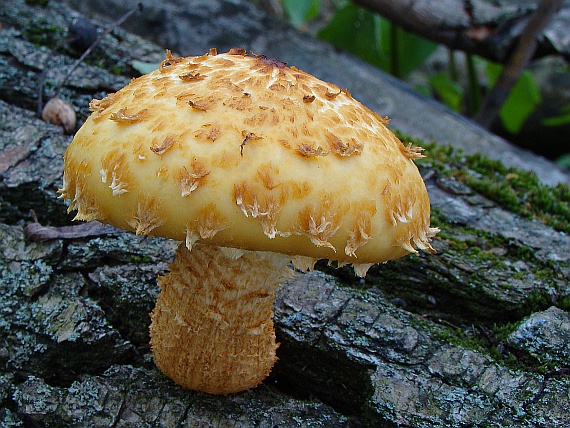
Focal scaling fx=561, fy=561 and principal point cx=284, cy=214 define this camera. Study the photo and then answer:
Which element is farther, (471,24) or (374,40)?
(374,40)

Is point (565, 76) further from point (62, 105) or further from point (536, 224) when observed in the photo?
point (62, 105)

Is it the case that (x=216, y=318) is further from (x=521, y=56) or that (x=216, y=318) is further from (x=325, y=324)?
(x=521, y=56)

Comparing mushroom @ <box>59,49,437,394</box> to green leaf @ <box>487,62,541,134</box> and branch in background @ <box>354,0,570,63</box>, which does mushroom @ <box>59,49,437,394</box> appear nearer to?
branch in background @ <box>354,0,570,63</box>

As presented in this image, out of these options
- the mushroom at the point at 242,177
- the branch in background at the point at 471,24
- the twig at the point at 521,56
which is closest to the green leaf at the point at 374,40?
the branch in background at the point at 471,24

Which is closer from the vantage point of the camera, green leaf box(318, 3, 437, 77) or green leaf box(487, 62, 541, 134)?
green leaf box(318, 3, 437, 77)

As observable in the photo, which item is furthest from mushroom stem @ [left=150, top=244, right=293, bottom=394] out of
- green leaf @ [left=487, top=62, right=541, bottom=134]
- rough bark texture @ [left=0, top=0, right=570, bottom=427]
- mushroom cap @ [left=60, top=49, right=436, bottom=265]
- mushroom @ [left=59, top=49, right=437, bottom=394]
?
green leaf @ [left=487, top=62, right=541, bottom=134]

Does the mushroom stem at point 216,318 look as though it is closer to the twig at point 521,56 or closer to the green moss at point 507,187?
the green moss at point 507,187

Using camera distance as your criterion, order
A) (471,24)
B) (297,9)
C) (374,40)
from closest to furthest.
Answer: (471,24) < (297,9) < (374,40)

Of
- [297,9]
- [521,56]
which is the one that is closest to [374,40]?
[297,9]
